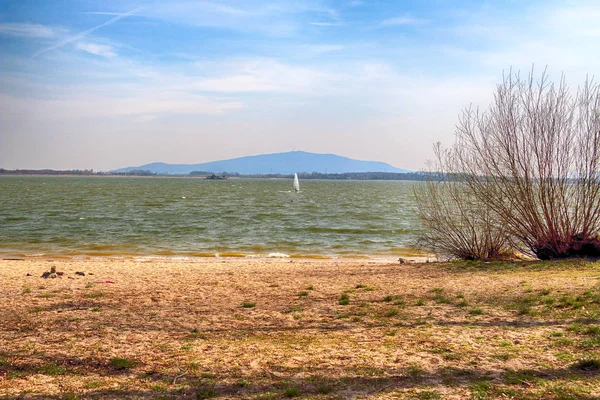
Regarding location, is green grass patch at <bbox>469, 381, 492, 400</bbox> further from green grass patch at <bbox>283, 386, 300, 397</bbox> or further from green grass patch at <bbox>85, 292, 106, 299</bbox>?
green grass patch at <bbox>85, 292, 106, 299</bbox>

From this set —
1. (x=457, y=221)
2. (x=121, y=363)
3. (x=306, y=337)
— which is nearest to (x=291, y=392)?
(x=306, y=337)

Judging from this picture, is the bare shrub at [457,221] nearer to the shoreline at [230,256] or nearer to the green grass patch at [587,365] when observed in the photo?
the shoreline at [230,256]

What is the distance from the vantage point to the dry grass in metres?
6.04

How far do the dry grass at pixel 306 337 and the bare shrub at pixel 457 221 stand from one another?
3475 millimetres

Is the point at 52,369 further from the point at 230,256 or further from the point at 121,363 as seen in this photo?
the point at 230,256

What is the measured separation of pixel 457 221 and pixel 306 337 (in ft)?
35.5

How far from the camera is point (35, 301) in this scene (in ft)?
34.9

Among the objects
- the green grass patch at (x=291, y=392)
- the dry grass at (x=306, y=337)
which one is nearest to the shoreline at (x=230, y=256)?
the dry grass at (x=306, y=337)

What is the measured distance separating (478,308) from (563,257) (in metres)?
7.75

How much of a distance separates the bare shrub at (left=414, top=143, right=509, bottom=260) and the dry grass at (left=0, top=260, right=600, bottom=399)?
347 cm

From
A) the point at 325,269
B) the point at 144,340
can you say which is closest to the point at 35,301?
the point at 144,340

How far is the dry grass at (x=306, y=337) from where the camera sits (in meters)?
6.04

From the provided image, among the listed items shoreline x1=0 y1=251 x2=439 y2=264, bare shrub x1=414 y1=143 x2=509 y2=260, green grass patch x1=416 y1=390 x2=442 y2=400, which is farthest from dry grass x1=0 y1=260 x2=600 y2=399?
shoreline x1=0 y1=251 x2=439 y2=264

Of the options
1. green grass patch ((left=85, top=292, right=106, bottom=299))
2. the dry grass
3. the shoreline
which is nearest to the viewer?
the dry grass
